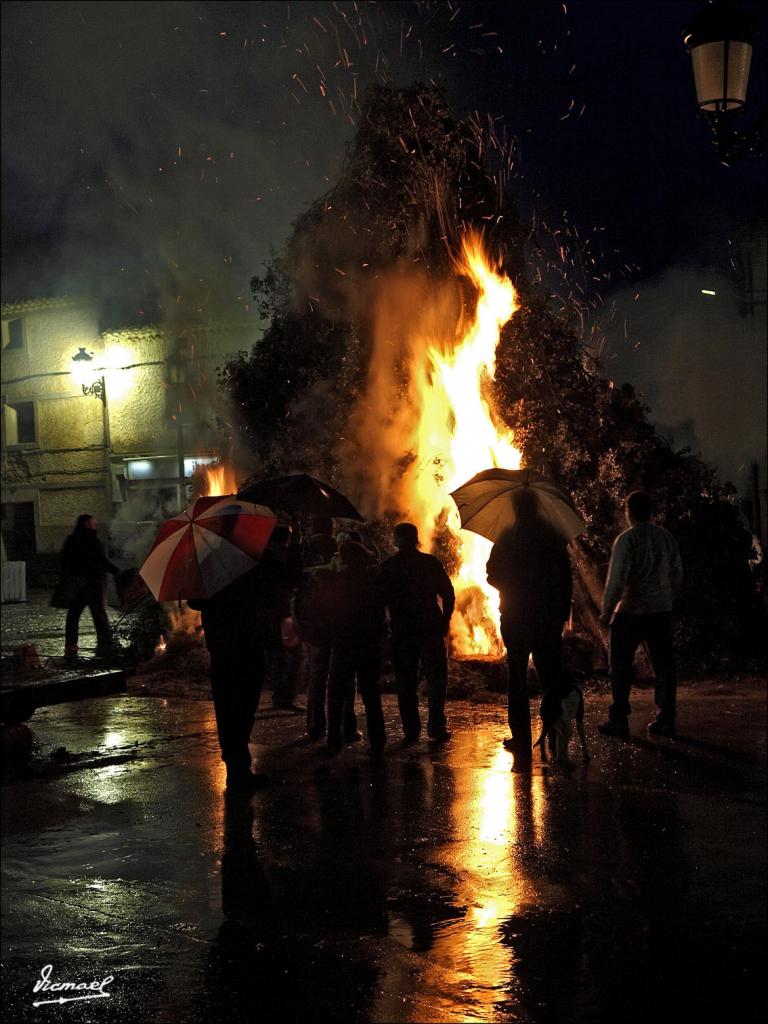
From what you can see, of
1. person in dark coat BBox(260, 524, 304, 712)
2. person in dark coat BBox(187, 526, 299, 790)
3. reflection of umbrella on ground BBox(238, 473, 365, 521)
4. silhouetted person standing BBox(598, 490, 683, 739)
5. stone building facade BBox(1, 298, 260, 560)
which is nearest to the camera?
person in dark coat BBox(187, 526, 299, 790)

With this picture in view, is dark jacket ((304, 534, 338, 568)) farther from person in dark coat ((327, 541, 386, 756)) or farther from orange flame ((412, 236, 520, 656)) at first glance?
orange flame ((412, 236, 520, 656))

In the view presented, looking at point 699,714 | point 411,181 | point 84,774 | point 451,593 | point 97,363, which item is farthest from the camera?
point 97,363

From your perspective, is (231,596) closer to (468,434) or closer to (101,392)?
(468,434)

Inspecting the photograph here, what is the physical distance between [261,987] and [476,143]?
11611 millimetres

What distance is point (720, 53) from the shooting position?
23.7 feet

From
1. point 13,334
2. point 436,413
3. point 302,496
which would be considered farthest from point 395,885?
point 13,334

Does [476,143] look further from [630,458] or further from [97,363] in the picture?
[97,363]

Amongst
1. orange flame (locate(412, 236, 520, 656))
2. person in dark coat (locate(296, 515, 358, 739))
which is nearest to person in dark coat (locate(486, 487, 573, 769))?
person in dark coat (locate(296, 515, 358, 739))

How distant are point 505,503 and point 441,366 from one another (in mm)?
5181

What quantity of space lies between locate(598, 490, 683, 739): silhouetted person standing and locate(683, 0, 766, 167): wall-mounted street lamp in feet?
9.64

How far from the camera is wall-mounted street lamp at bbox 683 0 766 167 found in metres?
7.19

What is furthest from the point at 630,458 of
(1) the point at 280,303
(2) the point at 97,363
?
(2) the point at 97,363

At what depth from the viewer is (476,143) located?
13945 millimetres

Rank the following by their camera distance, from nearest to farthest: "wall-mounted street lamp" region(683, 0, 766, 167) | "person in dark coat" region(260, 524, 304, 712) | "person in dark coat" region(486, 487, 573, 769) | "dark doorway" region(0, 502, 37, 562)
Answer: "wall-mounted street lamp" region(683, 0, 766, 167) → "person in dark coat" region(260, 524, 304, 712) → "person in dark coat" region(486, 487, 573, 769) → "dark doorway" region(0, 502, 37, 562)
